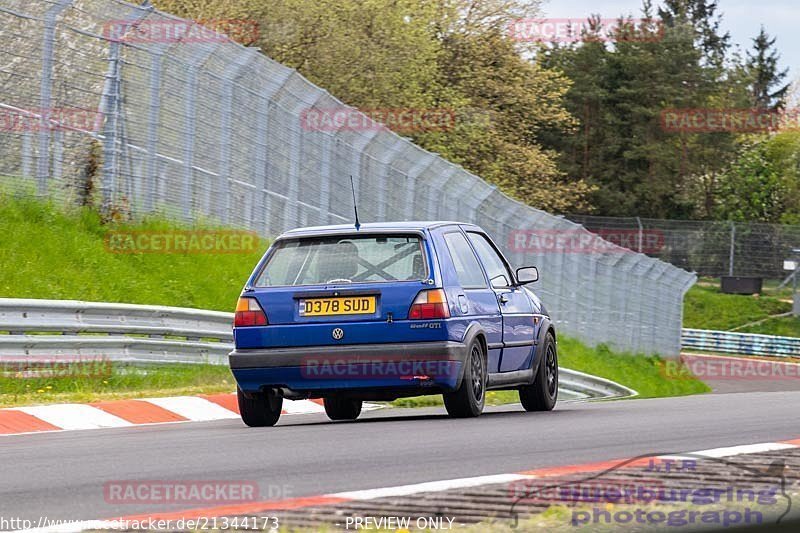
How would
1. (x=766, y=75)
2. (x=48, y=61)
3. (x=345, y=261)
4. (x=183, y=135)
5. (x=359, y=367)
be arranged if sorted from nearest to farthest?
(x=359, y=367)
(x=345, y=261)
(x=48, y=61)
(x=183, y=135)
(x=766, y=75)

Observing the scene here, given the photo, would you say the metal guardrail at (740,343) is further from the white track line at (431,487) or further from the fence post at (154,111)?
the white track line at (431,487)

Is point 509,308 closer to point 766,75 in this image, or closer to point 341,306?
point 341,306

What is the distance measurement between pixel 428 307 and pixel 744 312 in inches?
2315

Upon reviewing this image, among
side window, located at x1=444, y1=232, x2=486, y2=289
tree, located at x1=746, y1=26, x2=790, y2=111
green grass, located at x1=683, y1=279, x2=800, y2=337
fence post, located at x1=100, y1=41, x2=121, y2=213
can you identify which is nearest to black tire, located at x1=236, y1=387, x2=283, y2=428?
side window, located at x1=444, y1=232, x2=486, y2=289

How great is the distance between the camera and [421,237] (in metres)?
11.4

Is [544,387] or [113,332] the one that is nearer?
[544,387]

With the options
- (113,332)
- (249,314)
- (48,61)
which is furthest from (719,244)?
(249,314)

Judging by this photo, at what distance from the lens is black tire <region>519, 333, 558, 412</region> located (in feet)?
43.5

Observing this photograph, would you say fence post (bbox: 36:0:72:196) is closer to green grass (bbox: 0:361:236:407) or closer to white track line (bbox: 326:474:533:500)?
green grass (bbox: 0:361:236:407)

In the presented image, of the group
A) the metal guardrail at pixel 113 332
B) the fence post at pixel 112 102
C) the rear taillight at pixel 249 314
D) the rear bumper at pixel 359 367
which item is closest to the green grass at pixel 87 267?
the fence post at pixel 112 102

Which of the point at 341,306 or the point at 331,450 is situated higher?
the point at 341,306

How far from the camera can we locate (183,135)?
66.2 ft

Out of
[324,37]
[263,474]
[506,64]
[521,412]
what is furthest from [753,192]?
[263,474]

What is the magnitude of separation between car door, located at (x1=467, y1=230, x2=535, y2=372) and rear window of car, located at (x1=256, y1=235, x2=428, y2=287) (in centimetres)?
129
